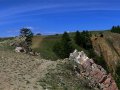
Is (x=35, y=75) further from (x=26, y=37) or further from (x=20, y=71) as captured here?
(x=26, y=37)

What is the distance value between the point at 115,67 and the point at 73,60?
145710mm

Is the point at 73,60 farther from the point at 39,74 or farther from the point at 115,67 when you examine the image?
the point at 115,67

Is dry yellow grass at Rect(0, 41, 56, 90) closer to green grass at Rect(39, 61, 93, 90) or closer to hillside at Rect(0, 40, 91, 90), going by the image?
hillside at Rect(0, 40, 91, 90)

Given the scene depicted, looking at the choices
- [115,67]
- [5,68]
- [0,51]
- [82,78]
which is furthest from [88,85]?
[115,67]

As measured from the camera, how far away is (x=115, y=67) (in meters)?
193

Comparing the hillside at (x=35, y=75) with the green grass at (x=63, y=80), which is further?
the green grass at (x=63, y=80)

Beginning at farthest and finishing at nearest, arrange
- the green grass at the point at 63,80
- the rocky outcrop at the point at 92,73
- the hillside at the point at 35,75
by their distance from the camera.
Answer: the rocky outcrop at the point at 92,73, the green grass at the point at 63,80, the hillside at the point at 35,75

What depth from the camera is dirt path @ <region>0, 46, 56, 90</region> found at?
4019 cm

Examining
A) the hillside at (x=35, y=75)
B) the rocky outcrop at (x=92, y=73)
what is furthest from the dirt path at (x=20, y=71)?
the rocky outcrop at (x=92, y=73)

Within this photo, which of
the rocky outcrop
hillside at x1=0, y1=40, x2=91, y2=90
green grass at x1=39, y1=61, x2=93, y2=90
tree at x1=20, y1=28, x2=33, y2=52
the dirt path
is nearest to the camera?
the dirt path

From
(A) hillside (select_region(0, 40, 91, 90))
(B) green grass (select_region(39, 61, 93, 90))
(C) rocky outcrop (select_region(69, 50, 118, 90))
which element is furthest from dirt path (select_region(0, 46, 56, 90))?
(C) rocky outcrop (select_region(69, 50, 118, 90))

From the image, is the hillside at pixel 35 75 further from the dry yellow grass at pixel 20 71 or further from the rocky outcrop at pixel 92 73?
the rocky outcrop at pixel 92 73

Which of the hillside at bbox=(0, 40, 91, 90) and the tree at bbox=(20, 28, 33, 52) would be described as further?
the tree at bbox=(20, 28, 33, 52)

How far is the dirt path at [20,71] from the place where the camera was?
4019 centimetres
